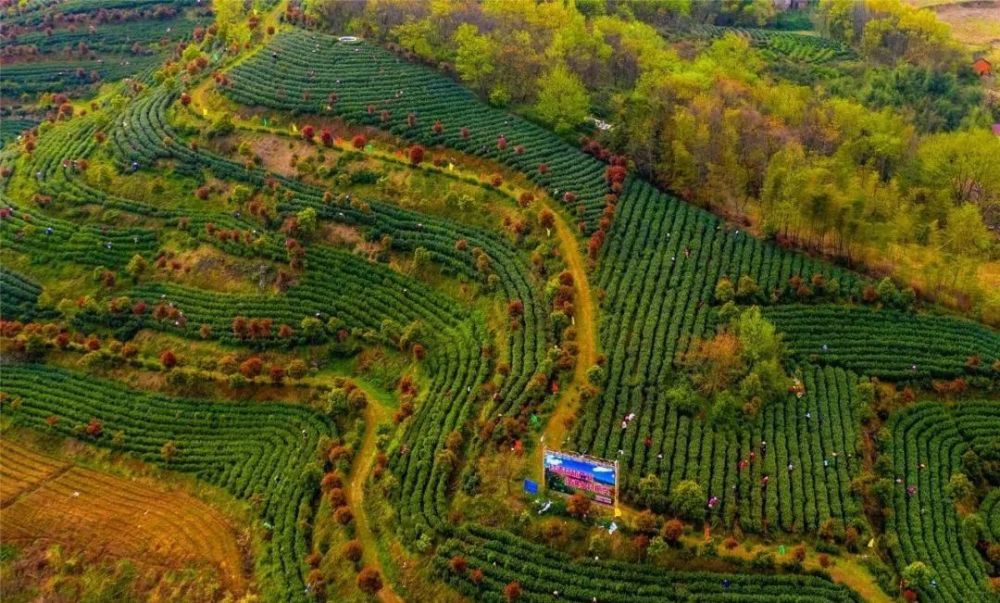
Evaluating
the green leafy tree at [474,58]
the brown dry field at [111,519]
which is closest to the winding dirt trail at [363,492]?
the brown dry field at [111,519]

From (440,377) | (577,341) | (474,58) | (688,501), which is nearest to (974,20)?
(474,58)

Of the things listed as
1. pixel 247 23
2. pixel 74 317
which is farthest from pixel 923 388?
pixel 247 23

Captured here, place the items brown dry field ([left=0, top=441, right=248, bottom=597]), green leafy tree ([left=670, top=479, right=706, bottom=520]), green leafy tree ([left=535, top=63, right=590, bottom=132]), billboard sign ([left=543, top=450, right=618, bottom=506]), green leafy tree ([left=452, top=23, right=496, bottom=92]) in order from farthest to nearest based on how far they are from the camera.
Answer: green leafy tree ([left=452, top=23, right=496, bottom=92]) → green leafy tree ([left=535, top=63, right=590, bottom=132]) → brown dry field ([left=0, top=441, right=248, bottom=597]) → green leafy tree ([left=670, top=479, right=706, bottom=520]) → billboard sign ([left=543, top=450, right=618, bottom=506])

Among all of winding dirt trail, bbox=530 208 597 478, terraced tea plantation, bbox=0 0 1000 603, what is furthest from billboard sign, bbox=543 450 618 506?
winding dirt trail, bbox=530 208 597 478

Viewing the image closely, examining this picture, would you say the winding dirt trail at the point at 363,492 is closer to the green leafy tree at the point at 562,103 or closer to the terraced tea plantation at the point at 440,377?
the terraced tea plantation at the point at 440,377

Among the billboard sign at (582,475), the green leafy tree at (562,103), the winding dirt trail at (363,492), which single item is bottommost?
the winding dirt trail at (363,492)

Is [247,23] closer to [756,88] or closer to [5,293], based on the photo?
[5,293]

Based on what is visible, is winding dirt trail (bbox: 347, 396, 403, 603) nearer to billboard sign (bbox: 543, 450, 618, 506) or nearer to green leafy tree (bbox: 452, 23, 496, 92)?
billboard sign (bbox: 543, 450, 618, 506)
